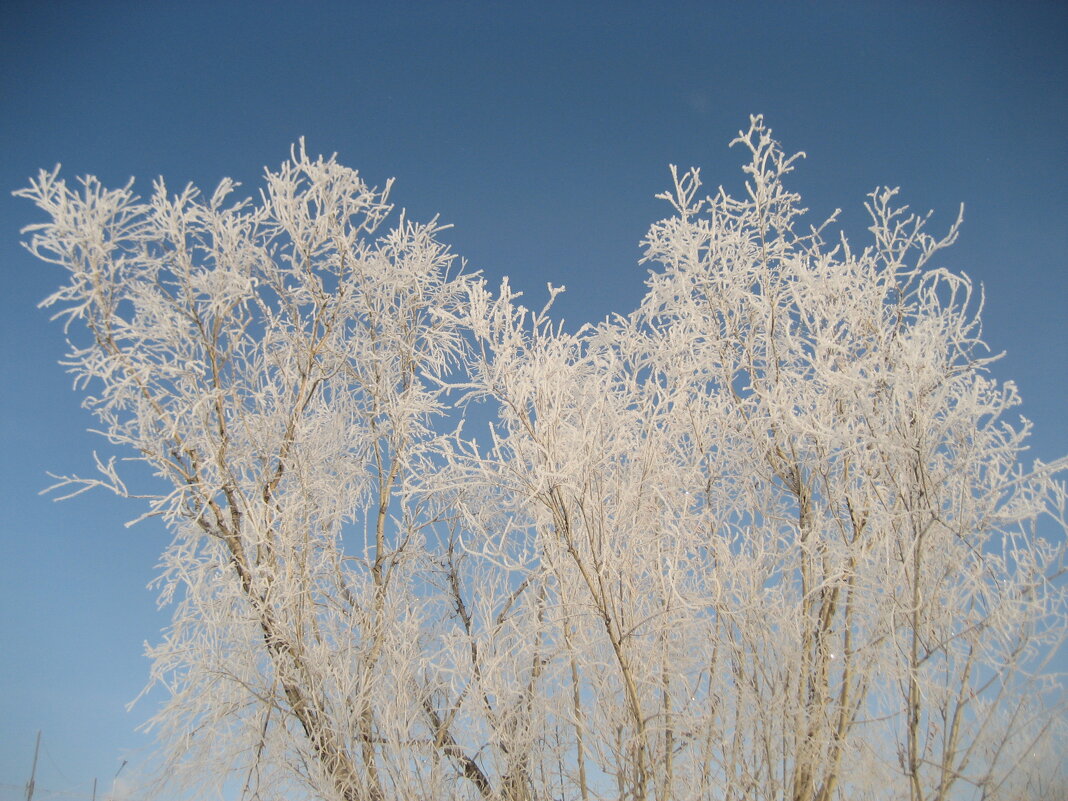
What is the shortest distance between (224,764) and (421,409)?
2795 millimetres

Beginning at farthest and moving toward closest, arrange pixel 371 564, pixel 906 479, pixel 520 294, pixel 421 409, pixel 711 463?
pixel 421 409, pixel 371 564, pixel 711 463, pixel 520 294, pixel 906 479

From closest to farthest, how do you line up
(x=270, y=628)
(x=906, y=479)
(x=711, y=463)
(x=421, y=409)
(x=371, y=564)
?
(x=906, y=479) < (x=270, y=628) < (x=711, y=463) < (x=371, y=564) < (x=421, y=409)

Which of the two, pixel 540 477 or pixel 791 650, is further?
pixel 791 650

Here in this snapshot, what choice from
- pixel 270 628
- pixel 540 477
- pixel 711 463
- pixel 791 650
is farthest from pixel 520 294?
pixel 270 628

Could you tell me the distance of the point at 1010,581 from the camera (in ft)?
11.2

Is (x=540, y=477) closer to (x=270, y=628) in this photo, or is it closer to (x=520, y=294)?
(x=520, y=294)

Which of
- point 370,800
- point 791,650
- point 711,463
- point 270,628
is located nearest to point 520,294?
point 711,463

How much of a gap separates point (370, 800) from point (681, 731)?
1.97 meters

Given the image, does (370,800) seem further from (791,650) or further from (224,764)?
(791,650)

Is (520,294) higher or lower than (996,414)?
higher

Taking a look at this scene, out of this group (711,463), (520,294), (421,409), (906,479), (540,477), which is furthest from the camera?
(421,409)

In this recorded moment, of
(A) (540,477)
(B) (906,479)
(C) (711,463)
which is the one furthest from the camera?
(C) (711,463)

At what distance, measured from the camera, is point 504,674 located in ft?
14.6

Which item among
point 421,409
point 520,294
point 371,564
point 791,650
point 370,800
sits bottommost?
point 370,800
